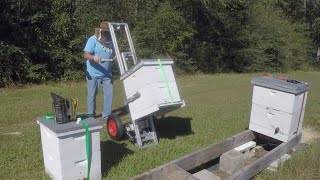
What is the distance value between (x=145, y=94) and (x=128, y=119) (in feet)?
8.59

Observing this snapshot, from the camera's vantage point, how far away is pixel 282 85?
20.2 ft

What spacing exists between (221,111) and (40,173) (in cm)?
569

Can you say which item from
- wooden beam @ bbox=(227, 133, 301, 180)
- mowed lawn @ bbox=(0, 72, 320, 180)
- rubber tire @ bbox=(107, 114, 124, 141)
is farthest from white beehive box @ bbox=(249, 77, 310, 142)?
rubber tire @ bbox=(107, 114, 124, 141)

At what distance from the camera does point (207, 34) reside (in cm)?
2230

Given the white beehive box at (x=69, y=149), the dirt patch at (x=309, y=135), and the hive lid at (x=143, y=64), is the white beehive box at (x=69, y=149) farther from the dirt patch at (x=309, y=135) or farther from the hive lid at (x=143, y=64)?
the dirt patch at (x=309, y=135)

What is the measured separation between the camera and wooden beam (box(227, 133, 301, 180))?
4.82 metres

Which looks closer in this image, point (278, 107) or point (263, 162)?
point (263, 162)

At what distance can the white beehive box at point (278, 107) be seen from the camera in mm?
6137

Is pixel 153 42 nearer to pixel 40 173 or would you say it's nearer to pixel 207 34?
pixel 207 34

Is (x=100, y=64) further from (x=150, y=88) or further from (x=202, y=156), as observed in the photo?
(x=202, y=156)

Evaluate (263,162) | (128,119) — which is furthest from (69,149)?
(128,119)

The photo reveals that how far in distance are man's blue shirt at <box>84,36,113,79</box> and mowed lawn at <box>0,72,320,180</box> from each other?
1.13 m

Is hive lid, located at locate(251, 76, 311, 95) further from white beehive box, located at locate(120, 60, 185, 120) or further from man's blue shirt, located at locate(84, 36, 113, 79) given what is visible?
man's blue shirt, located at locate(84, 36, 113, 79)

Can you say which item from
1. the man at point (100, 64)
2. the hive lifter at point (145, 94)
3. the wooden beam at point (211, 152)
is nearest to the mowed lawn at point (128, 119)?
the hive lifter at point (145, 94)
